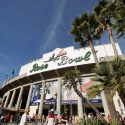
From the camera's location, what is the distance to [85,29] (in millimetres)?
23609

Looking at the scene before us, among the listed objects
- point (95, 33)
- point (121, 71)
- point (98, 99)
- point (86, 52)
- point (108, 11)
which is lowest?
point (121, 71)

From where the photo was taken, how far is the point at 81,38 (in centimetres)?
2456

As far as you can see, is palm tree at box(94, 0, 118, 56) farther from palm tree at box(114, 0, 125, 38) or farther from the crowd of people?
the crowd of people

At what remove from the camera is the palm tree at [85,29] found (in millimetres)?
23312

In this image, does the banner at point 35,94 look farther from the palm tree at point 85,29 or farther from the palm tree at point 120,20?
the palm tree at point 120,20

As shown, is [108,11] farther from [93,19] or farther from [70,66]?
[70,66]

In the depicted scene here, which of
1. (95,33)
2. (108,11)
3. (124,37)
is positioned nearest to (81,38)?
(95,33)

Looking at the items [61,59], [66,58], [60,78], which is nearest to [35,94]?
[60,78]

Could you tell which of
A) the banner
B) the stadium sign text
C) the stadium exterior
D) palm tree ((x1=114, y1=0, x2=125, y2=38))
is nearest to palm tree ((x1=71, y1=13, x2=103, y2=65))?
palm tree ((x1=114, y1=0, x2=125, y2=38))

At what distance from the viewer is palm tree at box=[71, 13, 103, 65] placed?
23312 millimetres

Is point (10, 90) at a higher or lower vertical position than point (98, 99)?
higher

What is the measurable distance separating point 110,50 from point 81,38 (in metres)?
12.2

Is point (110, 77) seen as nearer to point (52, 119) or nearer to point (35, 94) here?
point (52, 119)

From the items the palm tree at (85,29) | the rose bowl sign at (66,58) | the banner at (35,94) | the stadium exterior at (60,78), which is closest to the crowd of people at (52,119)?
the stadium exterior at (60,78)
